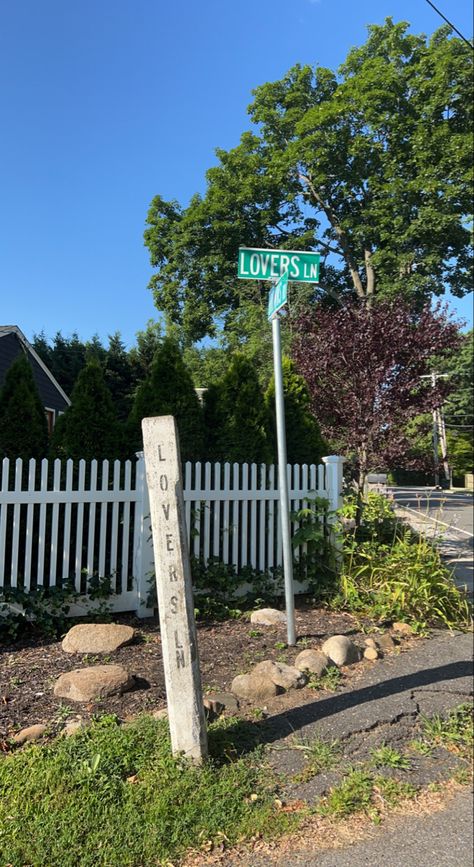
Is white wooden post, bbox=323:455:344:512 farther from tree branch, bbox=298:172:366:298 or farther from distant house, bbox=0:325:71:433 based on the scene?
tree branch, bbox=298:172:366:298

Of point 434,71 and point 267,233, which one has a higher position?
point 434,71

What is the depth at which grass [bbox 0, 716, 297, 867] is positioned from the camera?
6.46ft

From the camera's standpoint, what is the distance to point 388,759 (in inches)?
103

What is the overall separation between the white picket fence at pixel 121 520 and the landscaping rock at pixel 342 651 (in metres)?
1.58

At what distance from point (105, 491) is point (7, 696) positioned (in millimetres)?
1806

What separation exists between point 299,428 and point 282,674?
3539 millimetres

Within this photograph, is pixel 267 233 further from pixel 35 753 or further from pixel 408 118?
pixel 35 753

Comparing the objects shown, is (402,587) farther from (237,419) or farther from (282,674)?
(237,419)

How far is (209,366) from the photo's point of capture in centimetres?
1820

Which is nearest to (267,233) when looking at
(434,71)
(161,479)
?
(434,71)

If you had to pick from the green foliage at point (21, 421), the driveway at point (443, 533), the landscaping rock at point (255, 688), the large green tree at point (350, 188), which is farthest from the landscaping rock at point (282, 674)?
the large green tree at point (350, 188)

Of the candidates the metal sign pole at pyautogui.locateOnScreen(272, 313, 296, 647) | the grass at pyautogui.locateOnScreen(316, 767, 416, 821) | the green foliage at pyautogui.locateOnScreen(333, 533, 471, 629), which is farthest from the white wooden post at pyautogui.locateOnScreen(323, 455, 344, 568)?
the grass at pyautogui.locateOnScreen(316, 767, 416, 821)

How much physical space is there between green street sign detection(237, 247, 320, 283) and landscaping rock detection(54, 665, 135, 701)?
2820 millimetres

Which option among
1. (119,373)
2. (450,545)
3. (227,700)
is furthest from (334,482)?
(119,373)
